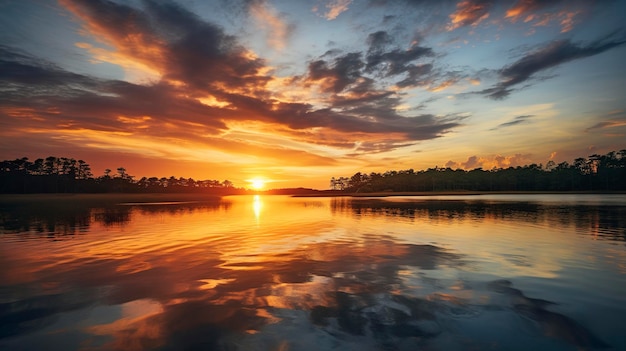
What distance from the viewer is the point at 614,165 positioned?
18700 centimetres

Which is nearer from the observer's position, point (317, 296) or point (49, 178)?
point (317, 296)

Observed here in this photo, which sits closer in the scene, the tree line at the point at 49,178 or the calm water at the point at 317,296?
the calm water at the point at 317,296

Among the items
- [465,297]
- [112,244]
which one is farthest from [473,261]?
[112,244]

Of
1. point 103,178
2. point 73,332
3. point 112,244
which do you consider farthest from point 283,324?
point 103,178

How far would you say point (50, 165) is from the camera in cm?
15238

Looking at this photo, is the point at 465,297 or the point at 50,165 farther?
the point at 50,165

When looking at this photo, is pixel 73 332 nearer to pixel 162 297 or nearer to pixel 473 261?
pixel 162 297

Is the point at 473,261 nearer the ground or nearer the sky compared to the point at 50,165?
nearer the ground

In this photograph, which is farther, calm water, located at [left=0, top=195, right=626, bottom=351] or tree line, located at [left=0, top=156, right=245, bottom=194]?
tree line, located at [left=0, top=156, right=245, bottom=194]

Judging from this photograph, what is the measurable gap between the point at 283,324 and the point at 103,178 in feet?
731

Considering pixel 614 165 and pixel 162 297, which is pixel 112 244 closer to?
pixel 162 297

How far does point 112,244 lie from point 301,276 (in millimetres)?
16353

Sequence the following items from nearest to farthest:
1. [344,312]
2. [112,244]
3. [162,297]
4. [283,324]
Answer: [283,324], [344,312], [162,297], [112,244]

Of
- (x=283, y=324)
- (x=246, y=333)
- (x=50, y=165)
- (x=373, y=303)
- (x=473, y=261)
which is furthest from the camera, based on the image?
(x=50, y=165)
